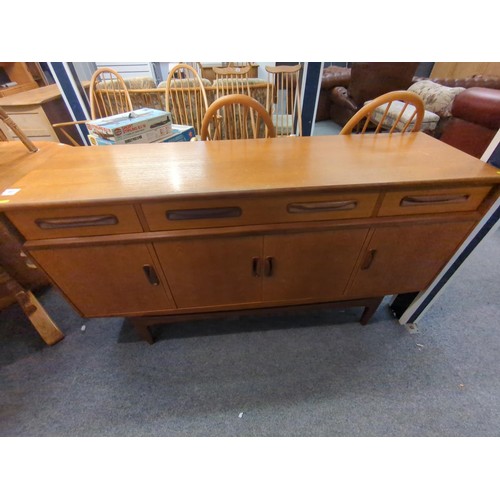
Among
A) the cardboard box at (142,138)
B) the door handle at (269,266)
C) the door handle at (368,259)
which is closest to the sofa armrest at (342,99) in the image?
the cardboard box at (142,138)

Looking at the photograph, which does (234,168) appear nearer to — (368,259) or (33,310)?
(368,259)

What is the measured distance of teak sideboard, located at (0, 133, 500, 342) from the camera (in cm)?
72

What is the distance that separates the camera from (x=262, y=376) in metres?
1.08

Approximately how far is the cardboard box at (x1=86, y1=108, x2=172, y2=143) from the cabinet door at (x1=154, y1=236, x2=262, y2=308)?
31.0 inches

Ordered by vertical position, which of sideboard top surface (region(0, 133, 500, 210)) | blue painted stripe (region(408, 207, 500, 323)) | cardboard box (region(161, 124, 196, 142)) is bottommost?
blue painted stripe (region(408, 207, 500, 323))

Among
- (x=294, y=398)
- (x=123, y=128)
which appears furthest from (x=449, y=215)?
(x=123, y=128)

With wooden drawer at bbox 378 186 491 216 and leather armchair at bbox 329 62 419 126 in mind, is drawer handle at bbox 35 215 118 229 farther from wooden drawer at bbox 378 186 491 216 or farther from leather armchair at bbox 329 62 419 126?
leather armchair at bbox 329 62 419 126

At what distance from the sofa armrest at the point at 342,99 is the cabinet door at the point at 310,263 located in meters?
3.23

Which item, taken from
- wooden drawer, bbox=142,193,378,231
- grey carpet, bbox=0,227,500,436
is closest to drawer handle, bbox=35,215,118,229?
wooden drawer, bbox=142,193,378,231

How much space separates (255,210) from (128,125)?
956mm

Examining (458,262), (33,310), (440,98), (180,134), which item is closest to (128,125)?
(180,134)

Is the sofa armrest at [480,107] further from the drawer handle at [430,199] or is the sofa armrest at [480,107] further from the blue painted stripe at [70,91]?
the blue painted stripe at [70,91]

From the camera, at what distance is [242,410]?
978 millimetres
